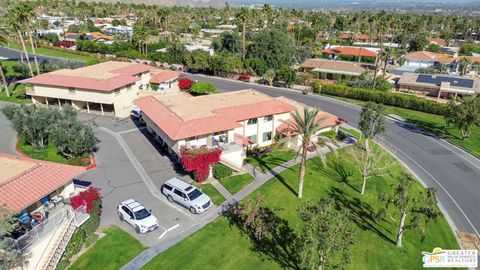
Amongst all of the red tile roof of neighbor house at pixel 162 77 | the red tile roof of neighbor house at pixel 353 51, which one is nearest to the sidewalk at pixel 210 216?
the red tile roof of neighbor house at pixel 162 77

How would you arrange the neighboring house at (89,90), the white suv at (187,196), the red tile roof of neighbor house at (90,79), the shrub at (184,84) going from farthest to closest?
the shrub at (184,84)
the neighboring house at (89,90)
the red tile roof of neighbor house at (90,79)
the white suv at (187,196)

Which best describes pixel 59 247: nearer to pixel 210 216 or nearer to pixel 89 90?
pixel 210 216

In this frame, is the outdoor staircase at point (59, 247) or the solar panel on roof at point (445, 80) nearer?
the outdoor staircase at point (59, 247)

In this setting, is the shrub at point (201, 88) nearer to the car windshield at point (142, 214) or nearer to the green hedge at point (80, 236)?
the car windshield at point (142, 214)

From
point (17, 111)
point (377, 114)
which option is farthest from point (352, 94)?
point (17, 111)

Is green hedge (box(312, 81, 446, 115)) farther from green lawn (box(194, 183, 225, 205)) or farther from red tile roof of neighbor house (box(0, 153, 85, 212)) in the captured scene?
red tile roof of neighbor house (box(0, 153, 85, 212))

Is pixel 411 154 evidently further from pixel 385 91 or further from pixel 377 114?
pixel 385 91

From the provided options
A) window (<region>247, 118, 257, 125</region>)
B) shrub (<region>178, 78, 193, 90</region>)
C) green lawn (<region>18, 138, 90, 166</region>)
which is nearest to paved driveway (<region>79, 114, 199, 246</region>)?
green lawn (<region>18, 138, 90, 166</region>)
